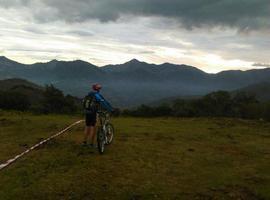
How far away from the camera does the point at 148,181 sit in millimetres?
14250

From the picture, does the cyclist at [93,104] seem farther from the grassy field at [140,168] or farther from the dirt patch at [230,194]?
the dirt patch at [230,194]

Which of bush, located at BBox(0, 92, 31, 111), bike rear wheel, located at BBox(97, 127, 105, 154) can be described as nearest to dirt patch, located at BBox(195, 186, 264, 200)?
bike rear wheel, located at BBox(97, 127, 105, 154)

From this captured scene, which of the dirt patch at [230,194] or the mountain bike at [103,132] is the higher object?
the mountain bike at [103,132]

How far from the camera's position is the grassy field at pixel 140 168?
13.0m

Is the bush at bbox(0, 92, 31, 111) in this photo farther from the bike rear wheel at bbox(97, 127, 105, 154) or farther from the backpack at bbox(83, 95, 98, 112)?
the bike rear wheel at bbox(97, 127, 105, 154)

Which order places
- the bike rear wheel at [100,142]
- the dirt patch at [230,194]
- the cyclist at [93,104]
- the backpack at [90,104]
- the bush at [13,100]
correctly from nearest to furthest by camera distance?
the dirt patch at [230,194], the bike rear wheel at [100,142], the cyclist at [93,104], the backpack at [90,104], the bush at [13,100]

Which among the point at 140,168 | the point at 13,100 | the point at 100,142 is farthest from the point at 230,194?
the point at 13,100

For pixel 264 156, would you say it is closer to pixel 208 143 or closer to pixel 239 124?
pixel 208 143

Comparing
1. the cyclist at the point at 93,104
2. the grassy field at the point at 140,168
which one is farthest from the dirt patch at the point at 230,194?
the cyclist at the point at 93,104

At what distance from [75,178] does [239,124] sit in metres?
24.0

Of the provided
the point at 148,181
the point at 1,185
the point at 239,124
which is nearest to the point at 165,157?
the point at 148,181

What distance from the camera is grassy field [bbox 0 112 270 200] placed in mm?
12977

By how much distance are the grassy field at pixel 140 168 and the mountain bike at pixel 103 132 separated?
367mm

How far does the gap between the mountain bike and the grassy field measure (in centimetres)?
37
